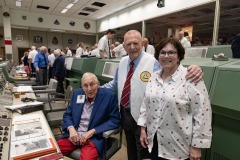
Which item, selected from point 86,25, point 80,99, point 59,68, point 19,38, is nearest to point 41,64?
point 59,68

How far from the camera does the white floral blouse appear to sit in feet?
4.06

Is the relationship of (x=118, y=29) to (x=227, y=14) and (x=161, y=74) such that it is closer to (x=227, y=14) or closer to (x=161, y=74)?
(x=227, y=14)

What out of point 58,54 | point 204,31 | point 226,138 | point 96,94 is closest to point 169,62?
point 226,138

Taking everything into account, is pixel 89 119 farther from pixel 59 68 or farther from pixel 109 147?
pixel 59 68

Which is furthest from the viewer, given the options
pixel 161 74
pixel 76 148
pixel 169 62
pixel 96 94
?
pixel 96 94

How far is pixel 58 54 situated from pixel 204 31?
8.29m

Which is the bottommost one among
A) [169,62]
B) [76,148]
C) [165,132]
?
[76,148]

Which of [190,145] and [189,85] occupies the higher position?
[189,85]

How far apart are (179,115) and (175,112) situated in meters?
0.04

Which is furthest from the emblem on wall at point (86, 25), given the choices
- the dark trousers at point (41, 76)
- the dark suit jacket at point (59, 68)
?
the dark suit jacket at point (59, 68)

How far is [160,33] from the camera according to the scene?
10492 mm

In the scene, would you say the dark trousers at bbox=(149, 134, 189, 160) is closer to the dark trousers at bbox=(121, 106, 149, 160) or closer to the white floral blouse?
the white floral blouse

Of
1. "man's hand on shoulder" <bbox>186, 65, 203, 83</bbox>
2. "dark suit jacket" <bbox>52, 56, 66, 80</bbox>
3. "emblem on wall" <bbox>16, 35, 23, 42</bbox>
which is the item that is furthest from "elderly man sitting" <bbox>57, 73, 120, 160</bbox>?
"emblem on wall" <bbox>16, 35, 23, 42</bbox>

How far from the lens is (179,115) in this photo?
50.6 inches
